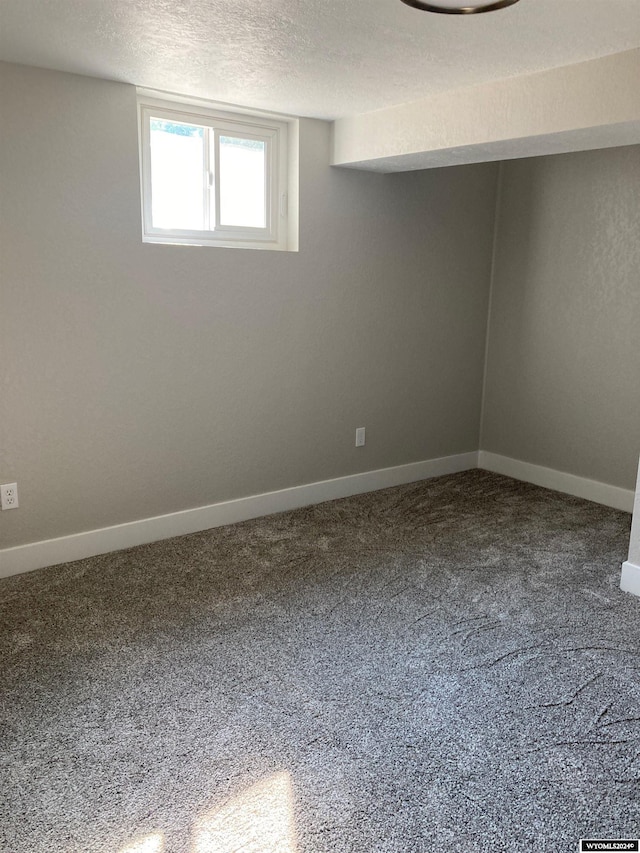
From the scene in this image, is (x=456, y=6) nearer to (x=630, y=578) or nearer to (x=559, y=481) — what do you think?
(x=630, y=578)

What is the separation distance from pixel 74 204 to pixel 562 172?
9.17 feet

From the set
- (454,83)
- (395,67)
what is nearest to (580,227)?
(454,83)

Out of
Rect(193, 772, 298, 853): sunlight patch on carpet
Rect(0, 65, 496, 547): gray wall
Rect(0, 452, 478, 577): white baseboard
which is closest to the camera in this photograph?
Rect(193, 772, 298, 853): sunlight patch on carpet

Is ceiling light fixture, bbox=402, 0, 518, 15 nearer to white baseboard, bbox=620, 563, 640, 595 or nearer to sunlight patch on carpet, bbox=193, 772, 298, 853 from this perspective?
sunlight patch on carpet, bbox=193, 772, 298, 853

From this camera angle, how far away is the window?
10.8 ft

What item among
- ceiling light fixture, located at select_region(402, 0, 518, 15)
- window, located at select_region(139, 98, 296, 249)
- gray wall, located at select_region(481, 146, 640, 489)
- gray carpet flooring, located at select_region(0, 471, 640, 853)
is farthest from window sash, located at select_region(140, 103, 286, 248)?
ceiling light fixture, located at select_region(402, 0, 518, 15)

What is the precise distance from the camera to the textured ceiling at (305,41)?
79.9 inches

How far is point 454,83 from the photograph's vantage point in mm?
2793

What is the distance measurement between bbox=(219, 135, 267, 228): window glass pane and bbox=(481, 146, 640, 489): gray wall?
171 centimetres

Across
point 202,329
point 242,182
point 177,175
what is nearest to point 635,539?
point 202,329

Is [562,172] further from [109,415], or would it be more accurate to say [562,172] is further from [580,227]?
[109,415]

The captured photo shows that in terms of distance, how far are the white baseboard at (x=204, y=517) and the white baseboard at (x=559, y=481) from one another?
21 centimetres

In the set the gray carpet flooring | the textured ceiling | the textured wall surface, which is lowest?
the gray carpet flooring

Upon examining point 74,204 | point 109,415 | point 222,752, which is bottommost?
point 222,752
